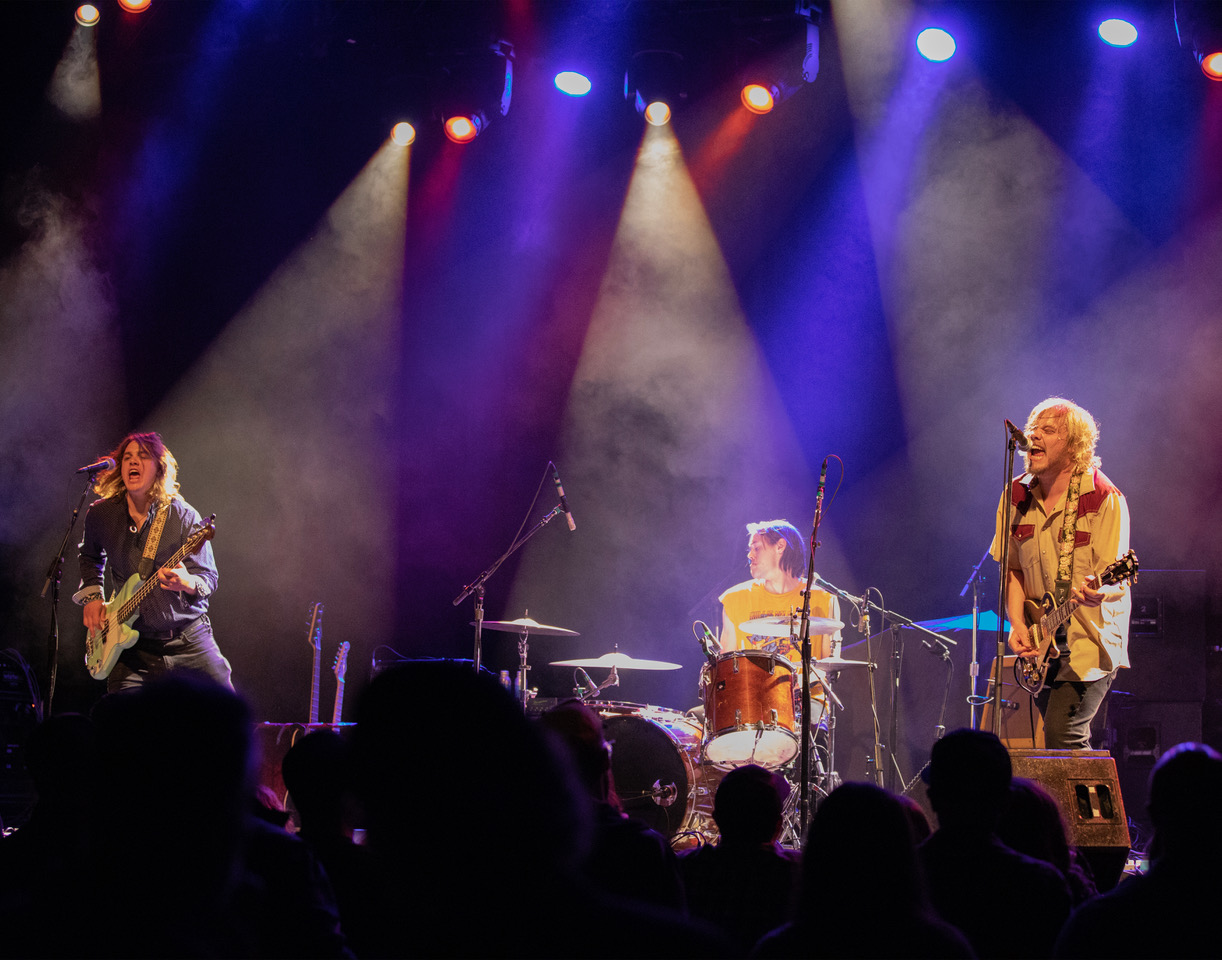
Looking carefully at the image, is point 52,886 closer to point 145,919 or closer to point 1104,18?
point 145,919

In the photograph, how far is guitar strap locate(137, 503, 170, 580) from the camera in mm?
7075

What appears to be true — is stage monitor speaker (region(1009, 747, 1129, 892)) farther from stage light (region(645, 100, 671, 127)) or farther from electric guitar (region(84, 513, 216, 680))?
stage light (region(645, 100, 671, 127))

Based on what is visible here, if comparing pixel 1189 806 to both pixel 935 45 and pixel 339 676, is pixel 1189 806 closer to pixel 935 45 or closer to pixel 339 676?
pixel 339 676

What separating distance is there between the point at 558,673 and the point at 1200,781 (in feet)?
27.0

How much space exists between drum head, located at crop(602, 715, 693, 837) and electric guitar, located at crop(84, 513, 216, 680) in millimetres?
3019

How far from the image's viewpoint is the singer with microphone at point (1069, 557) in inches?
218

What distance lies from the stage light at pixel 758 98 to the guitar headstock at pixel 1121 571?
15.3 feet

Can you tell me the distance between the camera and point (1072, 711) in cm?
554

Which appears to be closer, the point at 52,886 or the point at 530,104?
the point at 52,886

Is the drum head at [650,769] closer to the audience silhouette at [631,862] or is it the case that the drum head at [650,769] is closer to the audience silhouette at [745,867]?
the audience silhouette at [745,867]

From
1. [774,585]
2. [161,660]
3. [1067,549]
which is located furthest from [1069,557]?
[161,660]

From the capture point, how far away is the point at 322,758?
300cm

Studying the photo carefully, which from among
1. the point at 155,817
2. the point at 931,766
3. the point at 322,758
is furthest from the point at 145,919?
the point at 931,766

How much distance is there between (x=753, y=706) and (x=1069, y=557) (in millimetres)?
2193
